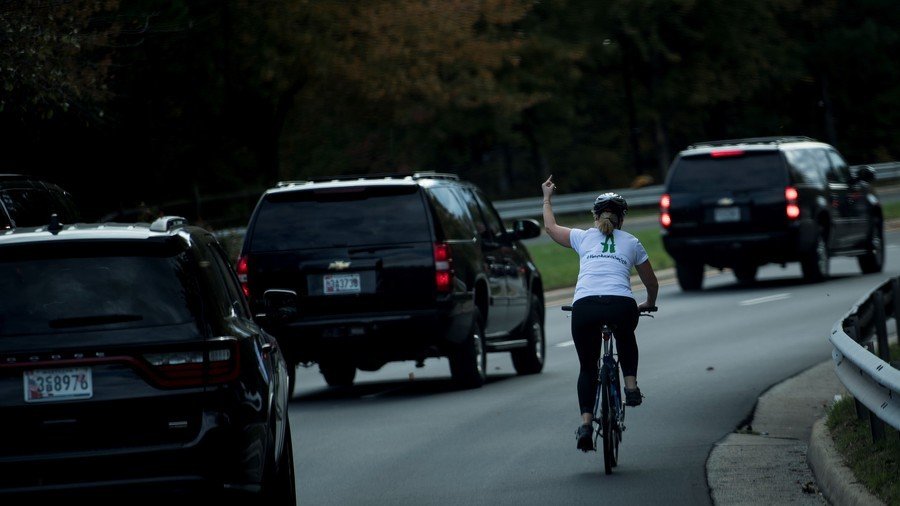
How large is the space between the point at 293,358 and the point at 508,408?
1955 mm

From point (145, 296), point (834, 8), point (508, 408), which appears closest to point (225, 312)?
point (145, 296)

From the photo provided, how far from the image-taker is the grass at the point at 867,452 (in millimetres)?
7820

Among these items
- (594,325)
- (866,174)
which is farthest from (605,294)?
(866,174)

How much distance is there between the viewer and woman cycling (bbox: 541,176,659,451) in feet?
33.6

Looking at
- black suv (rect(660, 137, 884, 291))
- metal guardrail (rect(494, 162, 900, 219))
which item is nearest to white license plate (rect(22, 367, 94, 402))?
black suv (rect(660, 137, 884, 291))

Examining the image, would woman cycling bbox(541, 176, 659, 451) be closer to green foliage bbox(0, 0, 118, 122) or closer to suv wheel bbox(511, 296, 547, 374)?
green foliage bbox(0, 0, 118, 122)

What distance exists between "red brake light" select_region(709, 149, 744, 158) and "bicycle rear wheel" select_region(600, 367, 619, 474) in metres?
14.8

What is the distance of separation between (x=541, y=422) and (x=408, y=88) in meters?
23.9

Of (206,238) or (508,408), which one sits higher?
(206,238)

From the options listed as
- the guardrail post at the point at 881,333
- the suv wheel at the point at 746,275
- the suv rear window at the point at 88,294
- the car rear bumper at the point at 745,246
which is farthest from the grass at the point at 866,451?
the suv wheel at the point at 746,275

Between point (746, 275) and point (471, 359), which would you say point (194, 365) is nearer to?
point (471, 359)

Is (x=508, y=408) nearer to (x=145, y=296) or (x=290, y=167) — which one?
(x=145, y=296)

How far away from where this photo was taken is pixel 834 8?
2566 inches

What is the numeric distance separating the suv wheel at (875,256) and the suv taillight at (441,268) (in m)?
14.6
